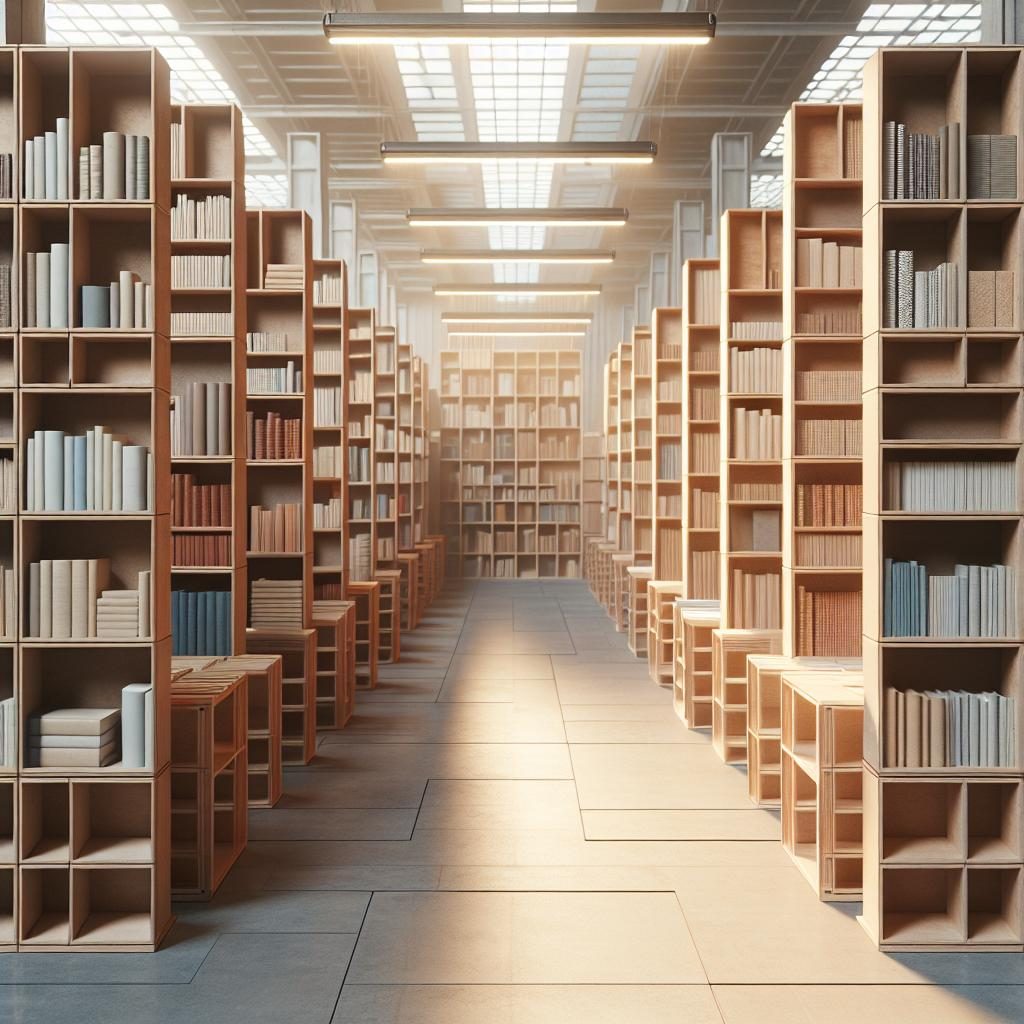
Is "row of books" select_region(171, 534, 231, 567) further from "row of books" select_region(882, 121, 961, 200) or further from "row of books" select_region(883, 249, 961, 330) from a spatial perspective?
"row of books" select_region(882, 121, 961, 200)

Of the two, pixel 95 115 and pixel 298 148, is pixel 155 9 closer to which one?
pixel 298 148

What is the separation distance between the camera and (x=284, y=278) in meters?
7.30

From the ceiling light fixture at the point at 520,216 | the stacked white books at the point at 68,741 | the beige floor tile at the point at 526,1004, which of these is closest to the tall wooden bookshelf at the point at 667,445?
the ceiling light fixture at the point at 520,216

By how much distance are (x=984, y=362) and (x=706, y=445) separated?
15.2ft

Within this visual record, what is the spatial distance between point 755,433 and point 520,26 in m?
2.95

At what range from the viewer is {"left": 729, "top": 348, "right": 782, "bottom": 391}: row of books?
738 centimetres

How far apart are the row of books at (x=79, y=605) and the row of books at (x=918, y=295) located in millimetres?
3029

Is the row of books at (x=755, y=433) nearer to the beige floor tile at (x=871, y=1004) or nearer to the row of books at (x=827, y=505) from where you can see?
the row of books at (x=827, y=505)

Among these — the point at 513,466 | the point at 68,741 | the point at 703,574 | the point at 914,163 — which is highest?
the point at 914,163

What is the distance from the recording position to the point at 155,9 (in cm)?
995

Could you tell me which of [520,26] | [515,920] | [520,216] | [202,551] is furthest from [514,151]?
[515,920]

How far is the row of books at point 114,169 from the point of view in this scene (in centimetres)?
420

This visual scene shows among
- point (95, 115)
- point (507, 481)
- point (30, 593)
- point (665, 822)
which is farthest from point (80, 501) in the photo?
point (507, 481)

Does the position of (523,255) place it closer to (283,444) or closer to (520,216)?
(520,216)
